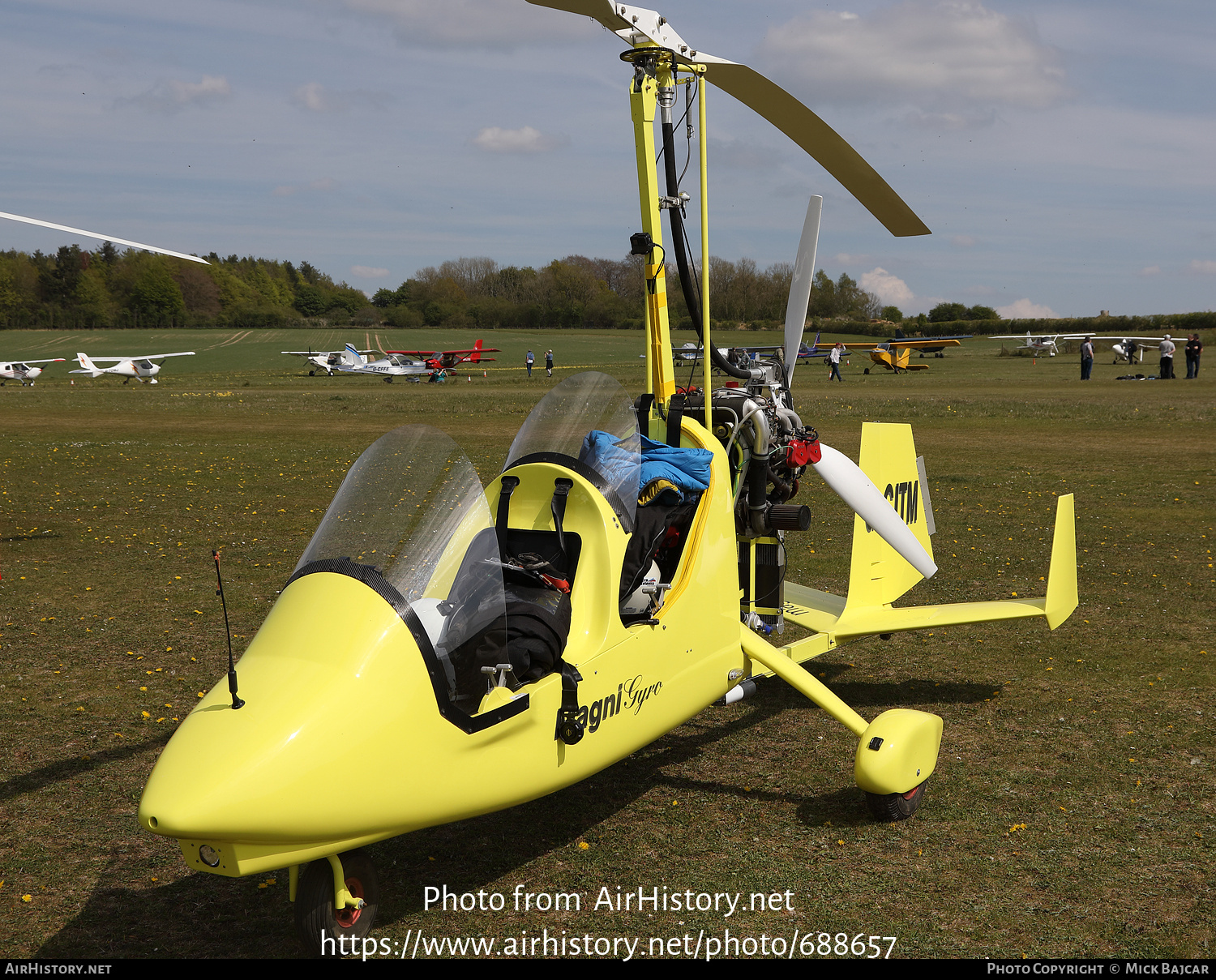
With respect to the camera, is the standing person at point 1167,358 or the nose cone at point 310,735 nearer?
the nose cone at point 310,735

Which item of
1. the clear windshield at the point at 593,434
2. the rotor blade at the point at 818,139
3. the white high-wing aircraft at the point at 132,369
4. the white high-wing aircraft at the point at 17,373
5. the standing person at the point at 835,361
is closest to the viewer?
the clear windshield at the point at 593,434

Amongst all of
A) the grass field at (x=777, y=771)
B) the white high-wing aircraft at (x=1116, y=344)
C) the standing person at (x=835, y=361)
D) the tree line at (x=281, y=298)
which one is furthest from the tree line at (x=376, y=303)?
the grass field at (x=777, y=771)

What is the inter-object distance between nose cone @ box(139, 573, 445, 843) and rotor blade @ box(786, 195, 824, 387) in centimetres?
378

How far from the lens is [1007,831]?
475cm

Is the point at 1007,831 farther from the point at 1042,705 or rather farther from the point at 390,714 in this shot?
the point at 390,714

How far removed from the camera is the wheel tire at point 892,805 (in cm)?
480

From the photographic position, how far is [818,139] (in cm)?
574

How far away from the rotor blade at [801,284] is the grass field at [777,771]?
46.5 inches

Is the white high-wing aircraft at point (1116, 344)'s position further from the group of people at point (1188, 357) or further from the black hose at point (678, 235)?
the black hose at point (678, 235)

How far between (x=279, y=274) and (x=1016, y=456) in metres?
147

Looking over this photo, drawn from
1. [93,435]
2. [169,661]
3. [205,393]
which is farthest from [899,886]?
[205,393]

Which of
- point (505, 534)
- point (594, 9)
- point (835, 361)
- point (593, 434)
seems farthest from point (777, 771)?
point (835, 361)

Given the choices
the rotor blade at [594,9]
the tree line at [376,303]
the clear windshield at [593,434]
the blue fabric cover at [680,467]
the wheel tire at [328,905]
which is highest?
the tree line at [376,303]

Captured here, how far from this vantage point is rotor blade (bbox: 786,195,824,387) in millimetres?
6375
